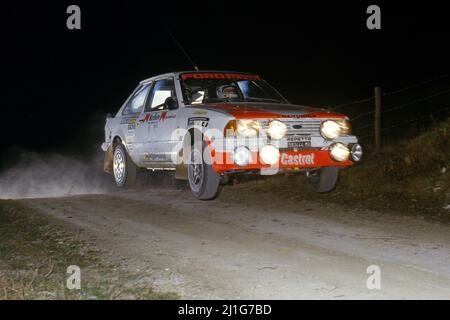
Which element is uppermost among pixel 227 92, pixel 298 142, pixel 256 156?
pixel 227 92

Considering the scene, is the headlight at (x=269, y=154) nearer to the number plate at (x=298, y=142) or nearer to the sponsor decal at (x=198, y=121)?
the number plate at (x=298, y=142)

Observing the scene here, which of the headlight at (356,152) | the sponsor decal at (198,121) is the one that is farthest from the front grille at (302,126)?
the sponsor decal at (198,121)

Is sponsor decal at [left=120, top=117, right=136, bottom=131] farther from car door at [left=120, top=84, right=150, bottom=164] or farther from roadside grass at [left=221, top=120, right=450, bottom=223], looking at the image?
roadside grass at [left=221, top=120, right=450, bottom=223]

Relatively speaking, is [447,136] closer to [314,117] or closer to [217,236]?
[314,117]

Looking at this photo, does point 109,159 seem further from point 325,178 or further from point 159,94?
Answer: point 325,178

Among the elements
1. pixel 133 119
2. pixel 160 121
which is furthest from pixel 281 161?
pixel 133 119

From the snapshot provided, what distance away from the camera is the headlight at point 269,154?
27.0 ft

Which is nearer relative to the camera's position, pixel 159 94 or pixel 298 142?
pixel 298 142

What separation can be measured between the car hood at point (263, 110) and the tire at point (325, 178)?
3.50 ft

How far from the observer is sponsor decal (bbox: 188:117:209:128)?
855 cm

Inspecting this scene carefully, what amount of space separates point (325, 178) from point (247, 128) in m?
2.11

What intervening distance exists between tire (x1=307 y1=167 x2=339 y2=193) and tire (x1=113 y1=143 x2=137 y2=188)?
305cm

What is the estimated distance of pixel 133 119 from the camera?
10781 millimetres
